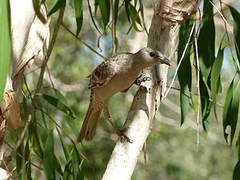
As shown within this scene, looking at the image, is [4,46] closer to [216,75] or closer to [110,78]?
[216,75]

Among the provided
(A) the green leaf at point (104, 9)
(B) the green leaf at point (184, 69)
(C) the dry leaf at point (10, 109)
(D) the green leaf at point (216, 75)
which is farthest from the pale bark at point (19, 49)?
(D) the green leaf at point (216, 75)

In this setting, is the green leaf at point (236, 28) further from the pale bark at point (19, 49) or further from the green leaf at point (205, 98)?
the pale bark at point (19, 49)

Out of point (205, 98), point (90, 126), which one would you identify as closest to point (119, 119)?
point (90, 126)

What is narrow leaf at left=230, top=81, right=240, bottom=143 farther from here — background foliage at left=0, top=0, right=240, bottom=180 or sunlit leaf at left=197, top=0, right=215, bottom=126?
background foliage at left=0, top=0, right=240, bottom=180

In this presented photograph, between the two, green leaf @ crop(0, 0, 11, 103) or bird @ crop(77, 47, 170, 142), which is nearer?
green leaf @ crop(0, 0, 11, 103)

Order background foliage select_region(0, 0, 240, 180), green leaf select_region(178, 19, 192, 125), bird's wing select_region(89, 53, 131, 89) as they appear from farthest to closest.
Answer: background foliage select_region(0, 0, 240, 180), bird's wing select_region(89, 53, 131, 89), green leaf select_region(178, 19, 192, 125)

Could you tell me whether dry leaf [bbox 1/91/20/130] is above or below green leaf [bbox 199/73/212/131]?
above

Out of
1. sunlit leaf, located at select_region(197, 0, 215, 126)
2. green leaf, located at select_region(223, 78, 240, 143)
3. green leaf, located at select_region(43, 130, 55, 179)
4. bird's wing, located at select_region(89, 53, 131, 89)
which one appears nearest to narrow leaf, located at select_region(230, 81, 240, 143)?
green leaf, located at select_region(223, 78, 240, 143)

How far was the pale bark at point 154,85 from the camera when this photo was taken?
163 centimetres

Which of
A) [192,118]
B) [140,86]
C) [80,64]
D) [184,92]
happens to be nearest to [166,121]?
[192,118]

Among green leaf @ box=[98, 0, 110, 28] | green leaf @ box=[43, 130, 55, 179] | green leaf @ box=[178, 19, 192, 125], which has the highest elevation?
green leaf @ box=[98, 0, 110, 28]

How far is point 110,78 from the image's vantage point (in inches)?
96.5

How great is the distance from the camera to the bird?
2.29 meters

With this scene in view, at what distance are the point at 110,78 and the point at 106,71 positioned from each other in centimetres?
4
